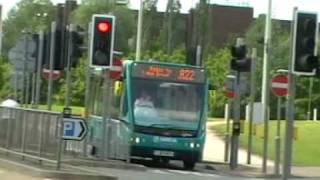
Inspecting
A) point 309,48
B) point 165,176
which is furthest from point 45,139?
point 309,48

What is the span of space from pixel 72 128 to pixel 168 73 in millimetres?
9352

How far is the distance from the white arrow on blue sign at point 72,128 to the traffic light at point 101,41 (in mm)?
3302

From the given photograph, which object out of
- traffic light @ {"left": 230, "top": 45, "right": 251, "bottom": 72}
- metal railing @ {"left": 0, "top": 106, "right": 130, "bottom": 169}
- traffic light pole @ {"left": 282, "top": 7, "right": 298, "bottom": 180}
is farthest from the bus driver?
traffic light pole @ {"left": 282, "top": 7, "right": 298, "bottom": 180}

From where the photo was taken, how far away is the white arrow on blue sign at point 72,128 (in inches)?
767

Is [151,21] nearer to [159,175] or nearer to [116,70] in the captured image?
[116,70]

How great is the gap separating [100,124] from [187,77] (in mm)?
3051

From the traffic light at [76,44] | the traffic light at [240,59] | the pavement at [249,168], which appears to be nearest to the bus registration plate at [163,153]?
the pavement at [249,168]

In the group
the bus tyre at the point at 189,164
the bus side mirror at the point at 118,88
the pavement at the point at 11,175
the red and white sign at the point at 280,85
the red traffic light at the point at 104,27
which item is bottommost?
the bus tyre at the point at 189,164

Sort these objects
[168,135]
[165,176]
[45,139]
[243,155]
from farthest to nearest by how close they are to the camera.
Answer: [243,155] < [168,135] < [165,176] < [45,139]

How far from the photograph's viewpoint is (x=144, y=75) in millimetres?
28375

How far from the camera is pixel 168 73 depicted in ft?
93.7

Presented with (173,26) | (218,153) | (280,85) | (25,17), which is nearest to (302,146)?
(218,153)

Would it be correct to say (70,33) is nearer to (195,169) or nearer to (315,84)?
(195,169)

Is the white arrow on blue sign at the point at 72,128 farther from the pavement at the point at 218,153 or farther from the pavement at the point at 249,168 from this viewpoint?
the pavement at the point at 218,153
